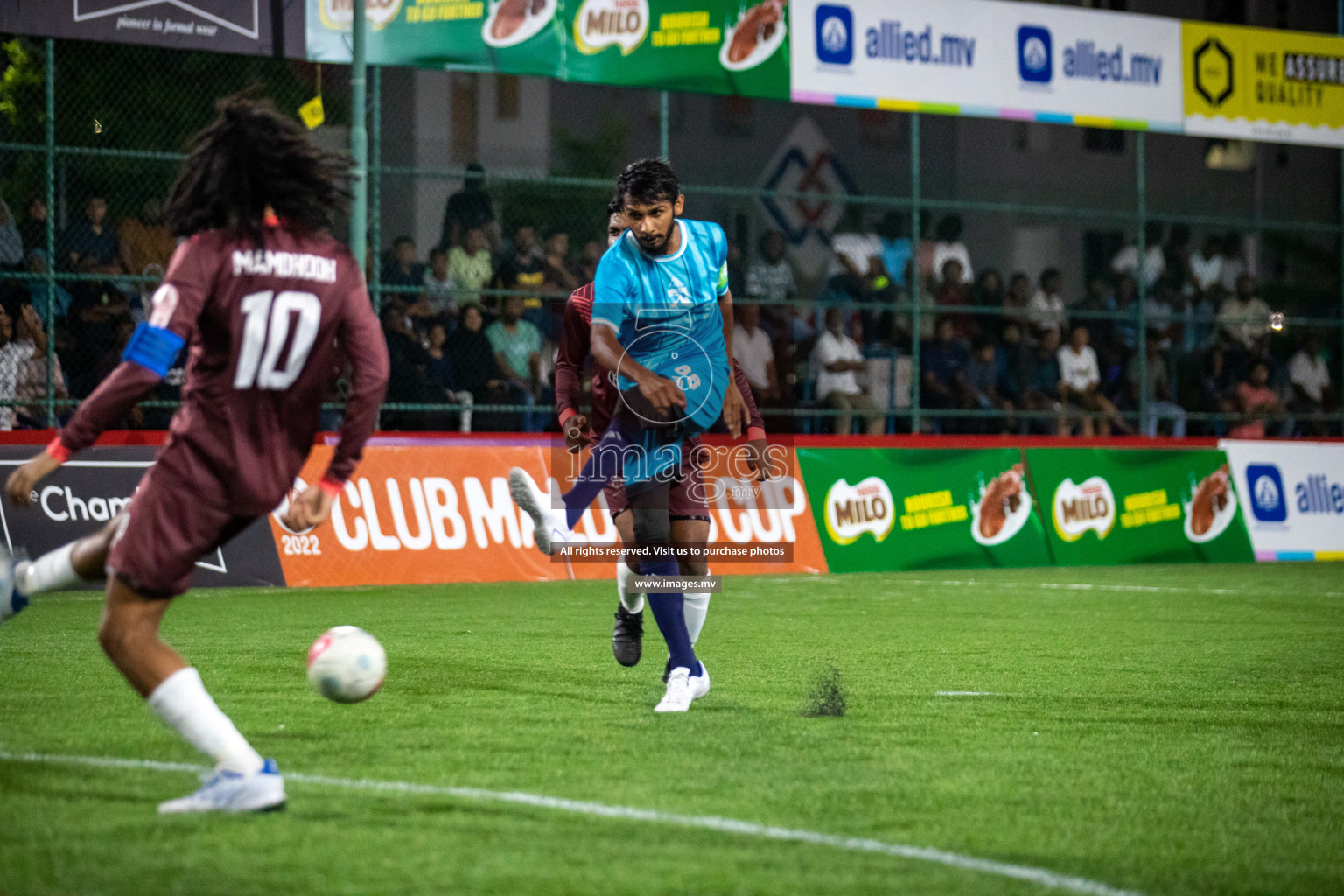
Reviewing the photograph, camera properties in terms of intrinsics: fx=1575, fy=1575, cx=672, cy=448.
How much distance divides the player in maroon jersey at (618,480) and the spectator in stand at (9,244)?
800 centimetres

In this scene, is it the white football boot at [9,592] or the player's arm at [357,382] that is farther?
the white football boot at [9,592]

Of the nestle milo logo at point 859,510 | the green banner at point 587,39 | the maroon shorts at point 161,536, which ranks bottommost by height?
the nestle milo logo at point 859,510

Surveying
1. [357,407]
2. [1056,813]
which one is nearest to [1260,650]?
[1056,813]

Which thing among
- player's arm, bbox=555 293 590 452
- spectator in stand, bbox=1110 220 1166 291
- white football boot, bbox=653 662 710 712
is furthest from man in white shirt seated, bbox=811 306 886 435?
white football boot, bbox=653 662 710 712

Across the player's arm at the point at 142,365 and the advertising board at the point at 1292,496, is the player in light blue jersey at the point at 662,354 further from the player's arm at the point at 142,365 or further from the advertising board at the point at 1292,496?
the advertising board at the point at 1292,496

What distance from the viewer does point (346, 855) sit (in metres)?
4.10

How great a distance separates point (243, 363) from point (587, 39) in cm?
1156

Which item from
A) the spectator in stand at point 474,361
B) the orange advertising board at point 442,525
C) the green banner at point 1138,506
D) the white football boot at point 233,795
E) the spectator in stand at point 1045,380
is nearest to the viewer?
the white football boot at point 233,795

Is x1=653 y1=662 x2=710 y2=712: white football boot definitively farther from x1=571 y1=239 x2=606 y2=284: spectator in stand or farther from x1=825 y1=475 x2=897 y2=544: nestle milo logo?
x1=571 y1=239 x2=606 y2=284: spectator in stand

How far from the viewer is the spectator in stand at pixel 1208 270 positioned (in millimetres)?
21203

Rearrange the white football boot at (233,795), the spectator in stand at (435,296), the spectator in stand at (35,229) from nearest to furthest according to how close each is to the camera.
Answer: the white football boot at (233,795), the spectator in stand at (35,229), the spectator in stand at (435,296)

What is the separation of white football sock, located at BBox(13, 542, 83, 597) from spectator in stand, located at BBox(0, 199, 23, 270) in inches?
371

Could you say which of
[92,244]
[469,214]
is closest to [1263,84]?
[469,214]

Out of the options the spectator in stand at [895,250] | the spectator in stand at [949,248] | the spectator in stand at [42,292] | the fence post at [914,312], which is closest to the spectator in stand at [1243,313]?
the spectator in stand at [949,248]
